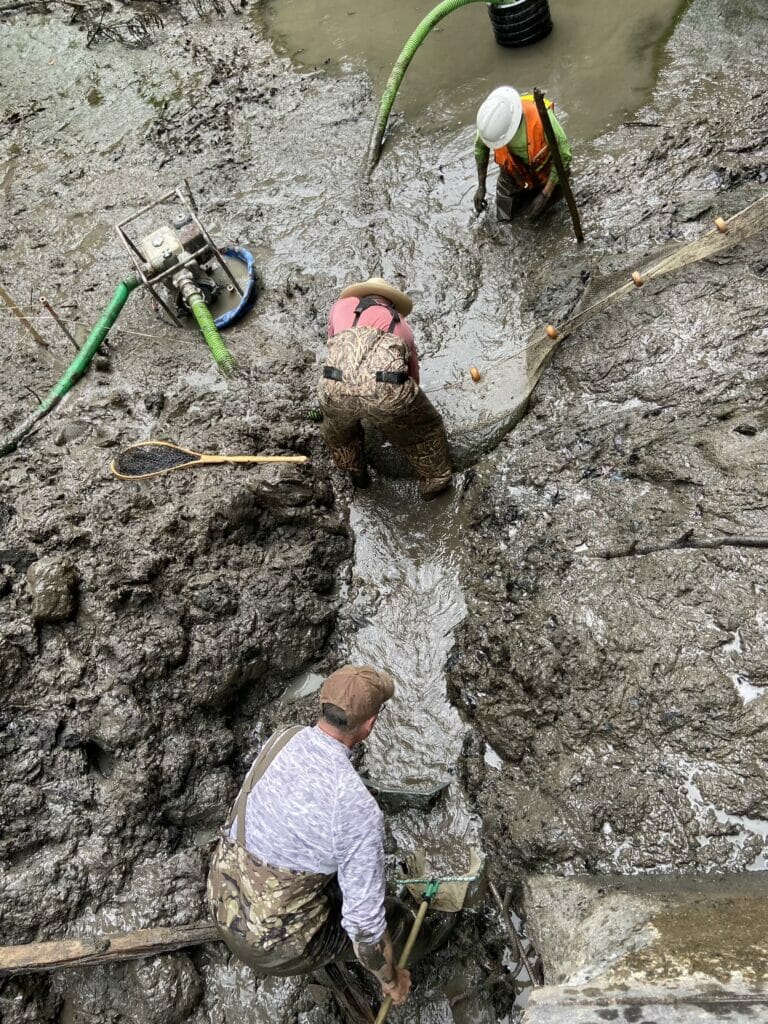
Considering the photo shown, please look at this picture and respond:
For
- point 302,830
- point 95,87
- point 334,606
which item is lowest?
point 334,606

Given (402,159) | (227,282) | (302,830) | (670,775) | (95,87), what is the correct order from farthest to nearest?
(95,87) → (402,159) → (227,282) → (670,775) → (302,830)

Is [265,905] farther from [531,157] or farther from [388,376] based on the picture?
[531,157]

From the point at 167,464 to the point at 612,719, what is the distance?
123 inches

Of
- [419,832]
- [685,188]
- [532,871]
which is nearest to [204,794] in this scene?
[419,832]

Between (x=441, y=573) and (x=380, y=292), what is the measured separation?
6.26 ft

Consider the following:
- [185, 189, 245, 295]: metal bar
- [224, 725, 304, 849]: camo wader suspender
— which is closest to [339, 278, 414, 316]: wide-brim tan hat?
[185, 189, 245, 295]: metal bar

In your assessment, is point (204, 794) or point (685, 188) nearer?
point (204, 794)

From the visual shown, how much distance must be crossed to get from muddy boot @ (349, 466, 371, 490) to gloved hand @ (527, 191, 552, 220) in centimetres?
280

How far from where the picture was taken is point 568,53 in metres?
6.88

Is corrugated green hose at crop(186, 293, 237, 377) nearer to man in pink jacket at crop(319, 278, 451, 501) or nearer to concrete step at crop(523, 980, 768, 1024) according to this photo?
man in pink jacket at crop(319, 278, 451, 501)

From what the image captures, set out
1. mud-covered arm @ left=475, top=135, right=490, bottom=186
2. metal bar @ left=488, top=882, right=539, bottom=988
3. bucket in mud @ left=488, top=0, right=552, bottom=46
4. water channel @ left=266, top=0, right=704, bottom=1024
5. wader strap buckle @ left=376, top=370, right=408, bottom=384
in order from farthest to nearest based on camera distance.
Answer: bucket in mud @ left=488, top=0, right=552, bottom=46, mud-covered arm @ left=475, top=135, right=490, bottom=186, wader strap buckle @ left=376, top=370, right=408, bottom=384, water channel @ left=266, top=0, right=704, bottom=1024, metal bar @ left=488, top=882, right=539, bottom=988

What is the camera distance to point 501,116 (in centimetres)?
506

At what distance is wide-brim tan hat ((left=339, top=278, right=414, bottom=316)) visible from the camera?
14.0ft

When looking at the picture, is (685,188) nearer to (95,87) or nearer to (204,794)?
(204,794)
